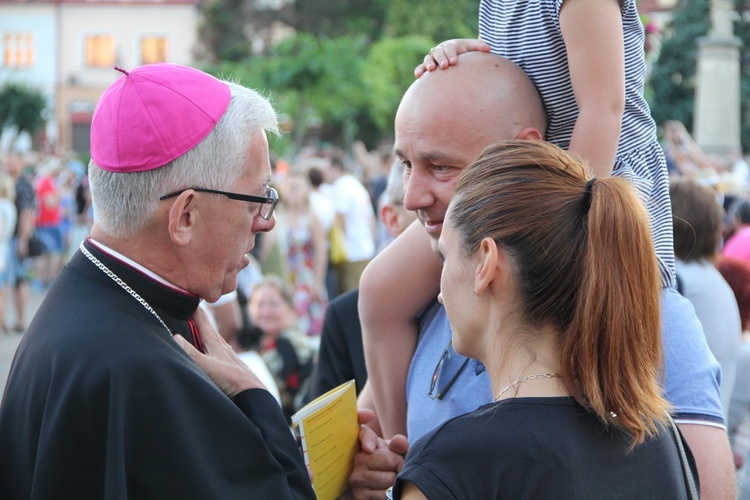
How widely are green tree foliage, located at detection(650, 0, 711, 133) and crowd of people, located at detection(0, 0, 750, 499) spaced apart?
32388 mm

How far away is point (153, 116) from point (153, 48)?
4720 centimetres

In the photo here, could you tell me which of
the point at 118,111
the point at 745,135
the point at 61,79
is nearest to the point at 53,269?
the point at 118,111

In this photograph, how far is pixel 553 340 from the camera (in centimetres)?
184

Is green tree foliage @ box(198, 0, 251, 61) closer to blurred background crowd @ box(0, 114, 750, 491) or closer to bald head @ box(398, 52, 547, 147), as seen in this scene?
blurred background crowd @ box(0, 114, 750, 491)

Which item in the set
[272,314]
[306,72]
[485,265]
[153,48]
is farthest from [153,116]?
[153,48]

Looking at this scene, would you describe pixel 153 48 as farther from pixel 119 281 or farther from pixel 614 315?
pixel 614 315

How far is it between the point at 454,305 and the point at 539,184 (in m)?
0.30

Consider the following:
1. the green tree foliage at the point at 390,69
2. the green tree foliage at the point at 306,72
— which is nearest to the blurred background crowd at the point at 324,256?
the green tree foliage at the point at 306,72

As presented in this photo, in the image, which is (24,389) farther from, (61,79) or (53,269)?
(61,79)

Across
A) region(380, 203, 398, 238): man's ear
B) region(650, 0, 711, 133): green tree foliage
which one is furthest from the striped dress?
region(650, 0, 711, 133): green tree foliage

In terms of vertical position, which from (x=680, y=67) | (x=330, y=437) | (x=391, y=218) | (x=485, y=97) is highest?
(x=485, y=97)

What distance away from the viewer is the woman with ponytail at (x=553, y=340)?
1674 millimetres

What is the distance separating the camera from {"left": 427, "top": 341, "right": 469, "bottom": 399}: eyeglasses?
92.5 inches

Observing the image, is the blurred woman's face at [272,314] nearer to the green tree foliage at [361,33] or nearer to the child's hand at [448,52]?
the child's hand at [448,52]
